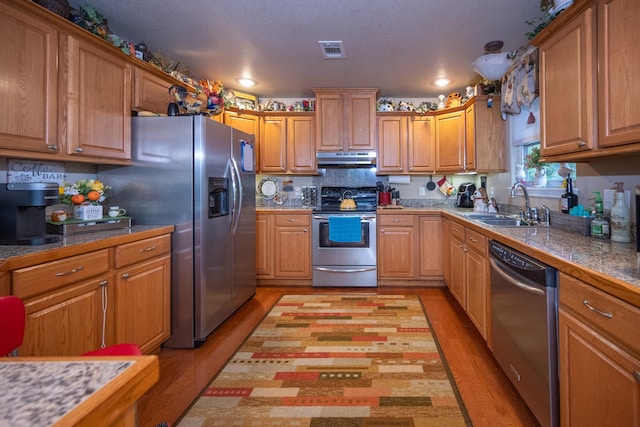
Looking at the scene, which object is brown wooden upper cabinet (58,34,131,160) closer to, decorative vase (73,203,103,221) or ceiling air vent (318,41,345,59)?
decorative vase (73,203,103,221)

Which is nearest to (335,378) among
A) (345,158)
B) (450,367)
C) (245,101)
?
(450,367)

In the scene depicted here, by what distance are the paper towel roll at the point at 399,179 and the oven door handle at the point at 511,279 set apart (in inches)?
97.9

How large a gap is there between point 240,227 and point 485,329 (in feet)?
6.85

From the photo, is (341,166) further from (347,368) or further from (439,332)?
(347,368)

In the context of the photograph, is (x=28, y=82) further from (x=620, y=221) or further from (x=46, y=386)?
(x=620, y=221)

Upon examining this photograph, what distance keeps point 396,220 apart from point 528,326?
2.41 meters

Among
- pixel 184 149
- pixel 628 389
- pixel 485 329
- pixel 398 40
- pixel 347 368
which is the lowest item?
pixel 347 368

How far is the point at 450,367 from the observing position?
2174 millimetres

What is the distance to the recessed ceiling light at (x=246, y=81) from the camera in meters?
3.84

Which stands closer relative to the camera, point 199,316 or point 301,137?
point 199,316

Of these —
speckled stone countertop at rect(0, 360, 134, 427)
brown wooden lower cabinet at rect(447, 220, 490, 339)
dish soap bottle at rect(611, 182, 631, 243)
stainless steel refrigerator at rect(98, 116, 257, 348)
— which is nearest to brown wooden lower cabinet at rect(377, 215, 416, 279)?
brown wooden lower cabinet at rect(447, 220, 490, 339)

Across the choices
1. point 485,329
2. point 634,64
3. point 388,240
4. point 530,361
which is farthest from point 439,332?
point 634,64

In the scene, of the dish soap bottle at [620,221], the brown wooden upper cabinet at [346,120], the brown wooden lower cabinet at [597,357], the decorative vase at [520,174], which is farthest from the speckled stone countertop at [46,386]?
the brown wooden upper cabinet at [346,120]

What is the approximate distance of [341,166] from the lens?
4.54m
